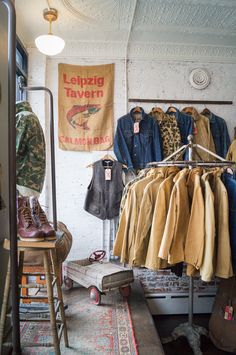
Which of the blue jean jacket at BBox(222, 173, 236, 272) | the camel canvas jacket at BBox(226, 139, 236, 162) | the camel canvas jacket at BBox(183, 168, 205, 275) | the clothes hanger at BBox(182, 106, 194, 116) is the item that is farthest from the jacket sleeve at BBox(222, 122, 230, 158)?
the camel canvas jacket at BBox(183, 168, 205, 275)

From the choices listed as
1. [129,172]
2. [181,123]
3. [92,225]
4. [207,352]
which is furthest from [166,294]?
[181,123]

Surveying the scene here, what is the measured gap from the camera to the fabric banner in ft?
11.8

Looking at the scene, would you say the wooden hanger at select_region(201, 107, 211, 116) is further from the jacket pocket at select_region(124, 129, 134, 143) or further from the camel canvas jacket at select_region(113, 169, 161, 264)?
the camel canvas jacket at select_region(113, 169, 161, 264)

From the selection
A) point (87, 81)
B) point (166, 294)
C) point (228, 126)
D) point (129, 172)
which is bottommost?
point (166, 294)

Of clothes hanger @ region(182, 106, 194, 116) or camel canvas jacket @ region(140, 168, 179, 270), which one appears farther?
clothes hanger @ region(182, 106, 194, 116)

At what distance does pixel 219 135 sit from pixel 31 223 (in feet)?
9.32

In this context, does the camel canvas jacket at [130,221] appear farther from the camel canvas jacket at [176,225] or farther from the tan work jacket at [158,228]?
the camel canvas jacket at [176,225]

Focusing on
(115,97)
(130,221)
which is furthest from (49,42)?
(130,221)

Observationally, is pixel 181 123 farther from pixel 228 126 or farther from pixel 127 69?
pixel 127 69

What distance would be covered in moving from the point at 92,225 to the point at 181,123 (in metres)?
1.63

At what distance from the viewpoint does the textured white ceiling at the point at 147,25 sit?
2.77 meters

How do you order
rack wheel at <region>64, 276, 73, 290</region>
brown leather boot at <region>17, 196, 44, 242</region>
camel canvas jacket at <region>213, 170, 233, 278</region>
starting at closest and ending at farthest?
brown leather boot at <region>17, 196, 44, 242</region>
camel canvas jacket at <region>213, 170, 233, 278</region>
rack wheel at <region>64, 276, 73, 290</region>

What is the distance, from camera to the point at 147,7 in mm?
2803

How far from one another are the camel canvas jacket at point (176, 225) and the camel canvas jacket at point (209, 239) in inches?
5.8
